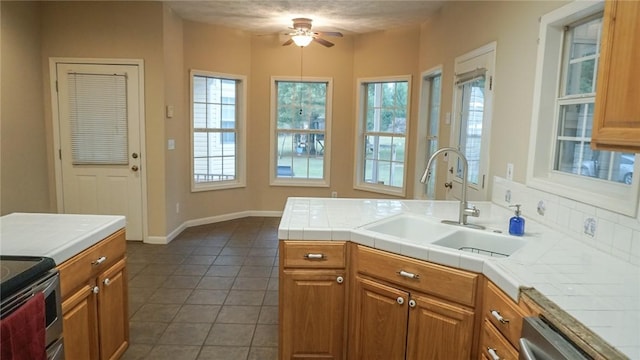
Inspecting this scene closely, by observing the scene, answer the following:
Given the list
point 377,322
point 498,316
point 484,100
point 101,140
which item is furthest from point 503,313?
point 101,140

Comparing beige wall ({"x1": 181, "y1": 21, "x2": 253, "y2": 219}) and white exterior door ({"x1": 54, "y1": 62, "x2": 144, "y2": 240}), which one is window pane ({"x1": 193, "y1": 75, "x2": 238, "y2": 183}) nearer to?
beige wall ({"x1": 181, "y1": 21, "x2": 253, "y2": 219})

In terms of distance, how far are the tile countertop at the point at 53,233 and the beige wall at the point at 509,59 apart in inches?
96.9

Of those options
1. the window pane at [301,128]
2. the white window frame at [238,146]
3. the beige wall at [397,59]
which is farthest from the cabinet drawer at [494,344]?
the window pane at [301,128]

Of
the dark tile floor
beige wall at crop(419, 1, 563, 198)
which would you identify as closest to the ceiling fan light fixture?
beige wall at crop(419, 1, 563, 198)

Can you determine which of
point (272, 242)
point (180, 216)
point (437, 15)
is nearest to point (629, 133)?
point (437, 15)

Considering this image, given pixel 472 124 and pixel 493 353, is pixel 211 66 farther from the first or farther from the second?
pixel 493 353

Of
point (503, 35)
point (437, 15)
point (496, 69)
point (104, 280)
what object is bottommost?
point (104, 280)

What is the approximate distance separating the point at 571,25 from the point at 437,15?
2461mm

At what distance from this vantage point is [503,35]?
2.81m

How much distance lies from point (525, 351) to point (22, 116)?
190 inches

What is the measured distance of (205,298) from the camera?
3264mm

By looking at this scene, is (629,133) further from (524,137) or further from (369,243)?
(524,137)

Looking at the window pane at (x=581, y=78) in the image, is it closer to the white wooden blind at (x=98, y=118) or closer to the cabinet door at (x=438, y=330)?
the cabinet door at (x=438, y=330)

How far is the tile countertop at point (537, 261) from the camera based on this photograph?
3.88ft
